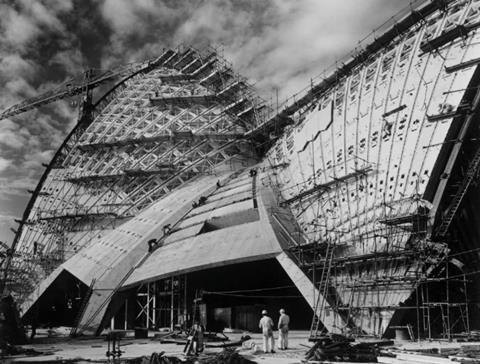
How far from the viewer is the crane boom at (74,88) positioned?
2375 inches

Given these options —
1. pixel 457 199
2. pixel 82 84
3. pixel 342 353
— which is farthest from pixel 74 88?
pixel 342 353

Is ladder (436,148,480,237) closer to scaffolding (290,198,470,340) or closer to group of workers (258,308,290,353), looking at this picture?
scaffolding (290,198,470,340)

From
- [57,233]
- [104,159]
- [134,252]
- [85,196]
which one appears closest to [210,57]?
[104,159]

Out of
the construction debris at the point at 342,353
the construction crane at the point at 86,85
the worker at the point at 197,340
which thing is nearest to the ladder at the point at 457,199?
the construction debris at the point at 342,353

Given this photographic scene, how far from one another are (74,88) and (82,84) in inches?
46.8

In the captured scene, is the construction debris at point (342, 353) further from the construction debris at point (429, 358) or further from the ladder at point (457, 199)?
the ladder at point (457, 199)

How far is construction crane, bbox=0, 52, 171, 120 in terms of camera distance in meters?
60.2

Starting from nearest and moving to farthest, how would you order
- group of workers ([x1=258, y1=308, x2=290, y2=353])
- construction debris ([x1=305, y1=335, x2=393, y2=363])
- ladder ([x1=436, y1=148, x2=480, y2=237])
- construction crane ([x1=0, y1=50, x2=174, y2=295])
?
construction debris ([x1=305, y1=335, x2=393, y2=363]), group of workers ([x1=258, y1=308, x2=290, y2=353]), ladder ([x1=436, y1=148, x2=480, y2=237]), construction crane ([x1=0, y1=50, x2=174, y2=295])

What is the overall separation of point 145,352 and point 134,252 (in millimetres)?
14720

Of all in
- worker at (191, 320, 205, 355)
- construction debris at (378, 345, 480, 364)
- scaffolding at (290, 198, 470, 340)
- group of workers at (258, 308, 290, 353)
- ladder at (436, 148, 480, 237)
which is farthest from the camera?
ladder at (436, 148, 480, 237)

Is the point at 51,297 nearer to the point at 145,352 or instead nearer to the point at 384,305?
the point at 145,352

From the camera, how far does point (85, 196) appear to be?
1762 inches

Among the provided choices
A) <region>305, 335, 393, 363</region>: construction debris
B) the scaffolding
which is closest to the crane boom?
the scaffolding

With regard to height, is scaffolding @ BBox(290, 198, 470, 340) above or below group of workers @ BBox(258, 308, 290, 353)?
above
